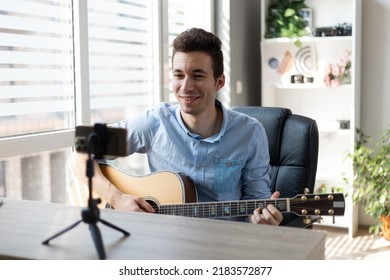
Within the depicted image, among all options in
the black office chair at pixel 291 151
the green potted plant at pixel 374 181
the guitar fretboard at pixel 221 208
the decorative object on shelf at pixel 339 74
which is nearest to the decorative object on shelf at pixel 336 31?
the decorative object on shelf at pixel 339 74

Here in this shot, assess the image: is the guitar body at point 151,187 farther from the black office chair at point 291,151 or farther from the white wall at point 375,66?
the white wall at point 375,66

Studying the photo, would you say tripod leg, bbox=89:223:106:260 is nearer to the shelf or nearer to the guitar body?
the guitar body

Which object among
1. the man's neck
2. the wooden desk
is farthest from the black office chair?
the wooden desk

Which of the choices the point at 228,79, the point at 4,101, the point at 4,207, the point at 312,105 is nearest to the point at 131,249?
the point at 4,207

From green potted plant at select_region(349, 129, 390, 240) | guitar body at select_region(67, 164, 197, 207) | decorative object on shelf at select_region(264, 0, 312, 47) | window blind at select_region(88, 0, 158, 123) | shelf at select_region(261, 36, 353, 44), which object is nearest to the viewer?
guitar body at select_region(67, 164, 197, 207)

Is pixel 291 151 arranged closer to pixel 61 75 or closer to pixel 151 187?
pixel 151 187

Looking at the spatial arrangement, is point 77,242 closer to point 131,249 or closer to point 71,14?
point 131,249

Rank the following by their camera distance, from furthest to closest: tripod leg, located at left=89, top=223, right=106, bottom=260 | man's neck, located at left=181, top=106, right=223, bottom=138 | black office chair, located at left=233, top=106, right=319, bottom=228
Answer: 1. black office chair, located at left=233, top=106, right=319, bottom=228
2. man's neck, located at left=181, top=106, right=223, bottom=138
3. tripod leg, located at left=89, top=223, right=106, bottom=260

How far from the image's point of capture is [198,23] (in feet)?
12.0

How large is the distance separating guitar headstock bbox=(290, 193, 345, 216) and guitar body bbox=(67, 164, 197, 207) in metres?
0.39

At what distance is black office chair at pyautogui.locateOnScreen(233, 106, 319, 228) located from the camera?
212 centimetres

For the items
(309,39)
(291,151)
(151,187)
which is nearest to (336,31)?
(309,39)

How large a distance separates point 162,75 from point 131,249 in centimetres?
240

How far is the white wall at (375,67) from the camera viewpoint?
367cm
